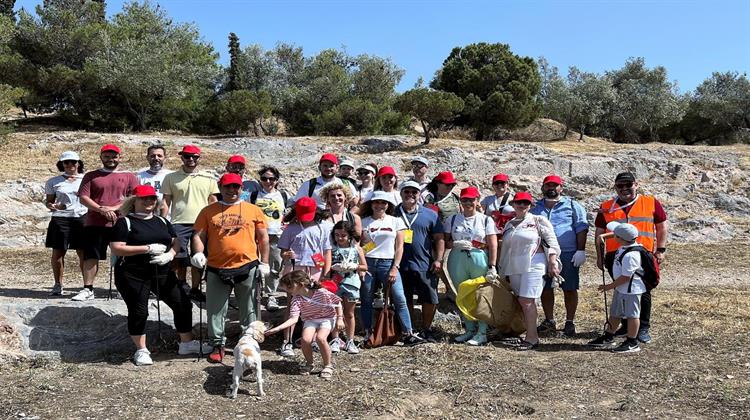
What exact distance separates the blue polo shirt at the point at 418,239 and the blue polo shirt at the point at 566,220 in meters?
1.33

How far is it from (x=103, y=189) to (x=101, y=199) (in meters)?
0.11

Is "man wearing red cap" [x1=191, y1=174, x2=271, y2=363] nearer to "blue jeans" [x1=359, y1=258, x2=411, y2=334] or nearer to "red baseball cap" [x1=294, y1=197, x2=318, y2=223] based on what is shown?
"red baseball cap" [x1=294, y1=197, x2=318, y2=223]

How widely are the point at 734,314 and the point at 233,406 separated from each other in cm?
673

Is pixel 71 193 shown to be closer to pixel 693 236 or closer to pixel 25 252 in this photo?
pixel 25 252

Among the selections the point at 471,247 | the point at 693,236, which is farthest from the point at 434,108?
the point at 471,247

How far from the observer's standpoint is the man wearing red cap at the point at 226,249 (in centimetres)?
545

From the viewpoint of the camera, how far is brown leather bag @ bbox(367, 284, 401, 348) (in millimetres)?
6254

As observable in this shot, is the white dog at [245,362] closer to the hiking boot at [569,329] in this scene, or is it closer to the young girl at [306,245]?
the young girl at [306,245]

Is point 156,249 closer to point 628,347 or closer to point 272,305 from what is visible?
point 272,305

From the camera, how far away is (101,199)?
645cm

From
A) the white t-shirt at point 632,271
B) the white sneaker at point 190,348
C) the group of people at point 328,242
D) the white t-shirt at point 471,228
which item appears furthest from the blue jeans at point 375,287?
the white t-shirt at point 632,271

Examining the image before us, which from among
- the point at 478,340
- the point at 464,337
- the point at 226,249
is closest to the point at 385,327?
the point at 464,337

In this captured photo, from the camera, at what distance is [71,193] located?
6918mm

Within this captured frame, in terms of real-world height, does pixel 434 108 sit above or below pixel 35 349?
above
